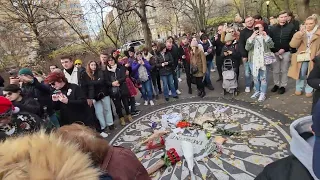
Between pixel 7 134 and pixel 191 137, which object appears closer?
pixel 7 134

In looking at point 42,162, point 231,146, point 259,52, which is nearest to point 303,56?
point 259,52

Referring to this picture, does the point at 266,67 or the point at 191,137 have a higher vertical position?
the point at 266,67

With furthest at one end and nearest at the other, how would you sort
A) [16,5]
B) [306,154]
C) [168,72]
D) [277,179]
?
[16,5]
[168,72]
[277,179]
[306,154]

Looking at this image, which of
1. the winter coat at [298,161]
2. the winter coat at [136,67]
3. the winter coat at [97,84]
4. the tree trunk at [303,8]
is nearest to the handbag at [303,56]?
the winter coat at [136,67]

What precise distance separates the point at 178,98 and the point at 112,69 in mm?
2540

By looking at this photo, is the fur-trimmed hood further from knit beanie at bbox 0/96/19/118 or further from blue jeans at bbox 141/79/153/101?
blue jeans at bbox 141/79/153/101

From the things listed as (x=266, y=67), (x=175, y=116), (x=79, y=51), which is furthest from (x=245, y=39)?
(x=79, y=51)

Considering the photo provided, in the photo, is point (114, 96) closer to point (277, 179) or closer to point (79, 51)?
point (277, 179)

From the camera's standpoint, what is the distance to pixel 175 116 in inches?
229

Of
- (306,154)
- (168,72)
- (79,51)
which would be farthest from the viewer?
(79,51)

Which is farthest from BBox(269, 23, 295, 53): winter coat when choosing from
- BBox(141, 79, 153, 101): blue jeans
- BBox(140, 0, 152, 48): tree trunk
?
BBox(140, 0, 152, 48): tree trunk

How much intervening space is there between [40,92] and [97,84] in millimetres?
1236

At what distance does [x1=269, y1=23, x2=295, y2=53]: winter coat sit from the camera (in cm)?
575

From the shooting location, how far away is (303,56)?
538 cm
